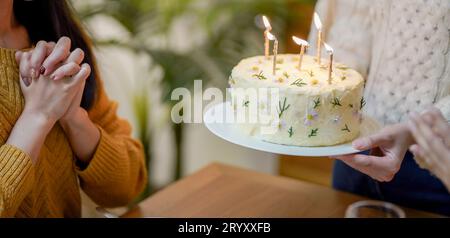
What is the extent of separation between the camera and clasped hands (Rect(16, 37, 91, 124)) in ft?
3.07

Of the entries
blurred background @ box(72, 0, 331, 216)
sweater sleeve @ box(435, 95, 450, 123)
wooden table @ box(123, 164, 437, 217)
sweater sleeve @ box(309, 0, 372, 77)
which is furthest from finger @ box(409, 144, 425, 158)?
blurred background @ box(72, 0, 331, 216)

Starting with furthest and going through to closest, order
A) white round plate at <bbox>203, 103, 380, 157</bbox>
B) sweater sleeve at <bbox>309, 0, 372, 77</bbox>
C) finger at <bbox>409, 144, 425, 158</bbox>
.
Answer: sweater sleeve at <bbox>309, 0, 372, 77</bbox> → white round plate at <bbox>203, 103, 380, 157</bbox> → finger at <bbox>409, 144, 425, 158</bbox>

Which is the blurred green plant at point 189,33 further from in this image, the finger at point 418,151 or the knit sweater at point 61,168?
the finger at point 418,151

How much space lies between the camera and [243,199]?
1.27 m

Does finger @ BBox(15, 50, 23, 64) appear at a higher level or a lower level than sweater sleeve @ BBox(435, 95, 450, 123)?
higher

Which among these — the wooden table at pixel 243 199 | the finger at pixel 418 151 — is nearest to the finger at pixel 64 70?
the wooden table at pixel 243 199

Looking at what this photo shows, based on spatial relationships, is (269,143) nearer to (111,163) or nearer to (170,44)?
(111,163)

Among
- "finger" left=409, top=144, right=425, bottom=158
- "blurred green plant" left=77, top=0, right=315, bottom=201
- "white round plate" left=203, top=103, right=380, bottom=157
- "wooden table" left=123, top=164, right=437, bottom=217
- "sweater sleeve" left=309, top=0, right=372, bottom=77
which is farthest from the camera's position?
"blurred green plant" left=77, top=0, right=315, bottom=201

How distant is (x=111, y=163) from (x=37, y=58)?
315 mm

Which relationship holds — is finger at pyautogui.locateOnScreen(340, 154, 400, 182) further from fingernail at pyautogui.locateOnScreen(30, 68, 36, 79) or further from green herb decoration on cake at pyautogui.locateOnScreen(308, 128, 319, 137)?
fingernail at pyautogui.locateOnScreen(30, 68, 36, 79)

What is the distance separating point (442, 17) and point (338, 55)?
0.72 feet

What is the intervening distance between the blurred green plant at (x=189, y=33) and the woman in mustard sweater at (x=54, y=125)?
673 millimetres

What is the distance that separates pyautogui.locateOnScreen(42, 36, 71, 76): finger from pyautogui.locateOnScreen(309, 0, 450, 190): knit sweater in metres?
0.49
